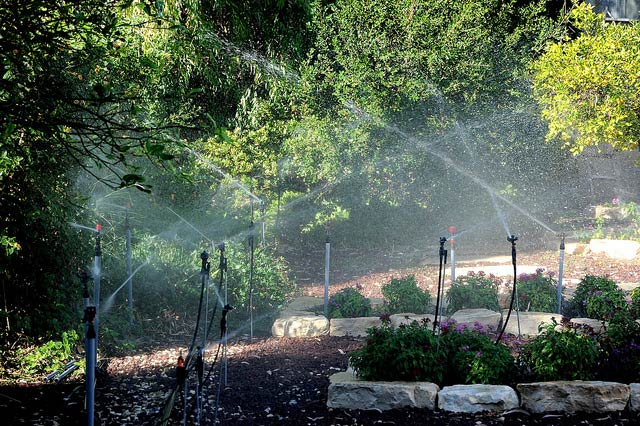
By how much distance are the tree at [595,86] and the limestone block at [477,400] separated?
22.7ft

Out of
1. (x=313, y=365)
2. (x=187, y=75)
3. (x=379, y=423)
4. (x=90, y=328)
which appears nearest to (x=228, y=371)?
(x=313, y=365)

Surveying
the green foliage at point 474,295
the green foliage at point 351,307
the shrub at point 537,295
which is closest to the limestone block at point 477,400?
the green foliage at point 351,307

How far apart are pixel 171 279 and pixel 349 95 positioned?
198 inches

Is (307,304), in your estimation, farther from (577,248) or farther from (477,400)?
(577,248)

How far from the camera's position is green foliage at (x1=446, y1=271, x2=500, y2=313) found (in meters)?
7.41

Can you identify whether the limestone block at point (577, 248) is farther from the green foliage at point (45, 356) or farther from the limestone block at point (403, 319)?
the green foliage at point (45, 356)

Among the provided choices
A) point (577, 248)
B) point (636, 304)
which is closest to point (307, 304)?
point (636, 304)

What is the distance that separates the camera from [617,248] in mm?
10609

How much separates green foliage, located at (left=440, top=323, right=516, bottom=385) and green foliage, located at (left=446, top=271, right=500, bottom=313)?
2.10m

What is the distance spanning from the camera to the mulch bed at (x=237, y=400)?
180 inches

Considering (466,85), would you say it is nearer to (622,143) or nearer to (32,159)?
(622,143)

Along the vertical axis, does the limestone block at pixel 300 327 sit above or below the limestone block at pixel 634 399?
above

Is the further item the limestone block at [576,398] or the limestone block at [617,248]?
the limestone block at [617,248]

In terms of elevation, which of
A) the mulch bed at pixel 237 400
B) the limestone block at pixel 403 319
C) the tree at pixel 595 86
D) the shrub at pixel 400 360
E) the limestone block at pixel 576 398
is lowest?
the mulch bed at pixel 237 400
